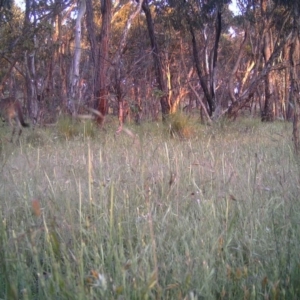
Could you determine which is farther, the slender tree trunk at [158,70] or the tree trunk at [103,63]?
the slender tree trunk at [158,70]

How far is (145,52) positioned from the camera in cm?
1160

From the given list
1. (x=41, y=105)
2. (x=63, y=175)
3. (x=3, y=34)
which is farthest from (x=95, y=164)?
(x=41, y=105)

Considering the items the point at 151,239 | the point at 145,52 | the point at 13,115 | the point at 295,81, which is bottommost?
the point at 151,239

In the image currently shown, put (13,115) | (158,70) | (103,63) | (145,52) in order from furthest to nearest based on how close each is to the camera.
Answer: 1. (145,52)
2. (158,70)
3. (103,63)
4. (13,115)

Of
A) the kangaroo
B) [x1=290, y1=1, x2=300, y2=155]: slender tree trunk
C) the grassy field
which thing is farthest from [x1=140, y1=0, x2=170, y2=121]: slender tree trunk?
the grassy field

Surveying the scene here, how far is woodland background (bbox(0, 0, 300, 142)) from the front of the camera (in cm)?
983

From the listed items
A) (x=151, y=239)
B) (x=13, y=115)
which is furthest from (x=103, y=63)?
(x=151, y=239)

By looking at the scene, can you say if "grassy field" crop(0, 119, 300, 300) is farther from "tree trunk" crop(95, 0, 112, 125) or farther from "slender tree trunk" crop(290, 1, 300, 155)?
"tree trunk" crop(95, 0, 112, 125)

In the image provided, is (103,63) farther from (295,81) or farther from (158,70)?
(295,81)

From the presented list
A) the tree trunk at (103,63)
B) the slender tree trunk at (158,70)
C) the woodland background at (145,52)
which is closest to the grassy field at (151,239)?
the woodland background at (145,52)

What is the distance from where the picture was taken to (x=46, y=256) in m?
2.11

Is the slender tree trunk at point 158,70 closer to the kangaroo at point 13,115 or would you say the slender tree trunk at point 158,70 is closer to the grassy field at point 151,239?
the kangaroo at point 13,115

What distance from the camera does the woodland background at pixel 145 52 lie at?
32.2 ft

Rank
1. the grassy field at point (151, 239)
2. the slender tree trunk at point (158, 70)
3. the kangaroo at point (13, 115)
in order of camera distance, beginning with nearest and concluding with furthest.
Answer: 1. the grassy field at point (151, 239)
2. the kangaroo at point (13, 115)
3. the slender tree trunk at point (158, 70)
